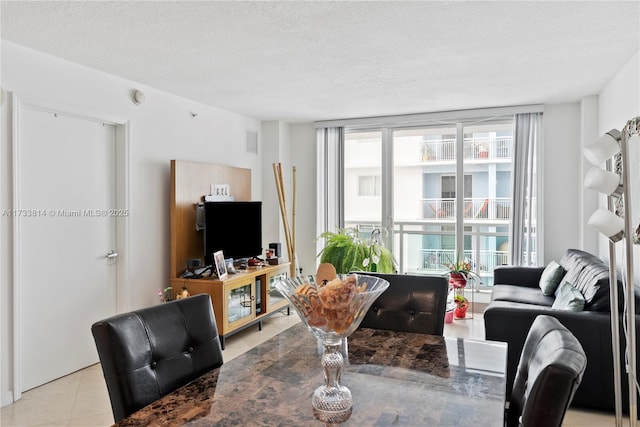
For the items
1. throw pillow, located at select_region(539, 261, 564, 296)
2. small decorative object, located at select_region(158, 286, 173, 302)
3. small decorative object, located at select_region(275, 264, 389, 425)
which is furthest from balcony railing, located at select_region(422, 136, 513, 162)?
small decorative object, located at select_region(275, 264, 389, 425)

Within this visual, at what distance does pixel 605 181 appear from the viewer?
186 centimetres

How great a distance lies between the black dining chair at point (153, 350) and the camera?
1.37 metres

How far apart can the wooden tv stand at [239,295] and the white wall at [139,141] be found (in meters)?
0.40

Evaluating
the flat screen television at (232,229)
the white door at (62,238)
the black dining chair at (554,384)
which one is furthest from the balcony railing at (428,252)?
the black dining chair at (554,384)

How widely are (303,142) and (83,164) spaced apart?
3190mm

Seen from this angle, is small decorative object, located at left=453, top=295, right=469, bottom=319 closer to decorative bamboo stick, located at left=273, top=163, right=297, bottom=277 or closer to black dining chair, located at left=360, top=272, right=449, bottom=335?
decorative bamboo stick, located at left=273, top=163, right=297, bottom=277

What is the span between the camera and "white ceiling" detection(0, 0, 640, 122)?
2568mm

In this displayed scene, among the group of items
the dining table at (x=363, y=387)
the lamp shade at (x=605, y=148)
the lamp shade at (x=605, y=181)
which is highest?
the lamp shade at (x=605, y=148)

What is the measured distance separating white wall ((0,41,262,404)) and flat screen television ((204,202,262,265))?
1.34ft

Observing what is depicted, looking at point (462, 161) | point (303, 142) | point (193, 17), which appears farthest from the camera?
point (303, 142)

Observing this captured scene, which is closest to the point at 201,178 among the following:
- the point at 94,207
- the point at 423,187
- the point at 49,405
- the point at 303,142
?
the point at 94,207

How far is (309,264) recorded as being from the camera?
629 centimetres

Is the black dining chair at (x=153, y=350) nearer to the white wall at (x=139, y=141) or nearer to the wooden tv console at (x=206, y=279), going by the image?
the white wall at (x=139, y=141)

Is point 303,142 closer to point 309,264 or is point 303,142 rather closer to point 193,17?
point 309,264
